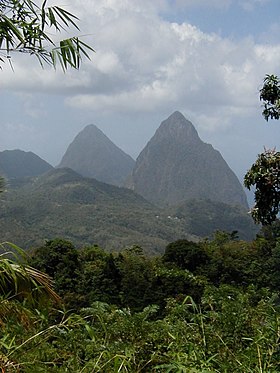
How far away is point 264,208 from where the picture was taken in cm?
357

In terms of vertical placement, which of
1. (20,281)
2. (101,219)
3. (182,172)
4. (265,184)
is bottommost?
(101,219)

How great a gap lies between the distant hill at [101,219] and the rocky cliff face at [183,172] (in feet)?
171

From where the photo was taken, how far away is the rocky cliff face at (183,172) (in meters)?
163

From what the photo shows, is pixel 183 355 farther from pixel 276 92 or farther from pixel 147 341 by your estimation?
pixel 276 92

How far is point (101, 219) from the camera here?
256 feet

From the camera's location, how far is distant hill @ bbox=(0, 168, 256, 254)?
6204 centimetres

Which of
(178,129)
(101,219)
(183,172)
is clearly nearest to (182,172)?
(183,172)

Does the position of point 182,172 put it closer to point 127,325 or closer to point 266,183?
point 266,183

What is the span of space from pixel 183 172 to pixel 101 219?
93.9 meters

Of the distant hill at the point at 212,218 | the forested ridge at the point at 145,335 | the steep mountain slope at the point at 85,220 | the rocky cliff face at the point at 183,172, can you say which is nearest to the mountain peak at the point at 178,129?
the rocky cliff face at the point at 183,172

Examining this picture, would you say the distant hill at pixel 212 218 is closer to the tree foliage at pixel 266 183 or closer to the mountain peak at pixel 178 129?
the mountain peak at pixel 178 129

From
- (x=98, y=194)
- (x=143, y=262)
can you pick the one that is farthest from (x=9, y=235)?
(x=98, y=194)

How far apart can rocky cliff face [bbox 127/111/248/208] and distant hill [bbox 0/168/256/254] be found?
171ft

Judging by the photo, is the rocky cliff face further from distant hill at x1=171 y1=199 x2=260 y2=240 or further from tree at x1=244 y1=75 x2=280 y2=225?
tree at x1=244 y1=75 x2=280 y2=225
